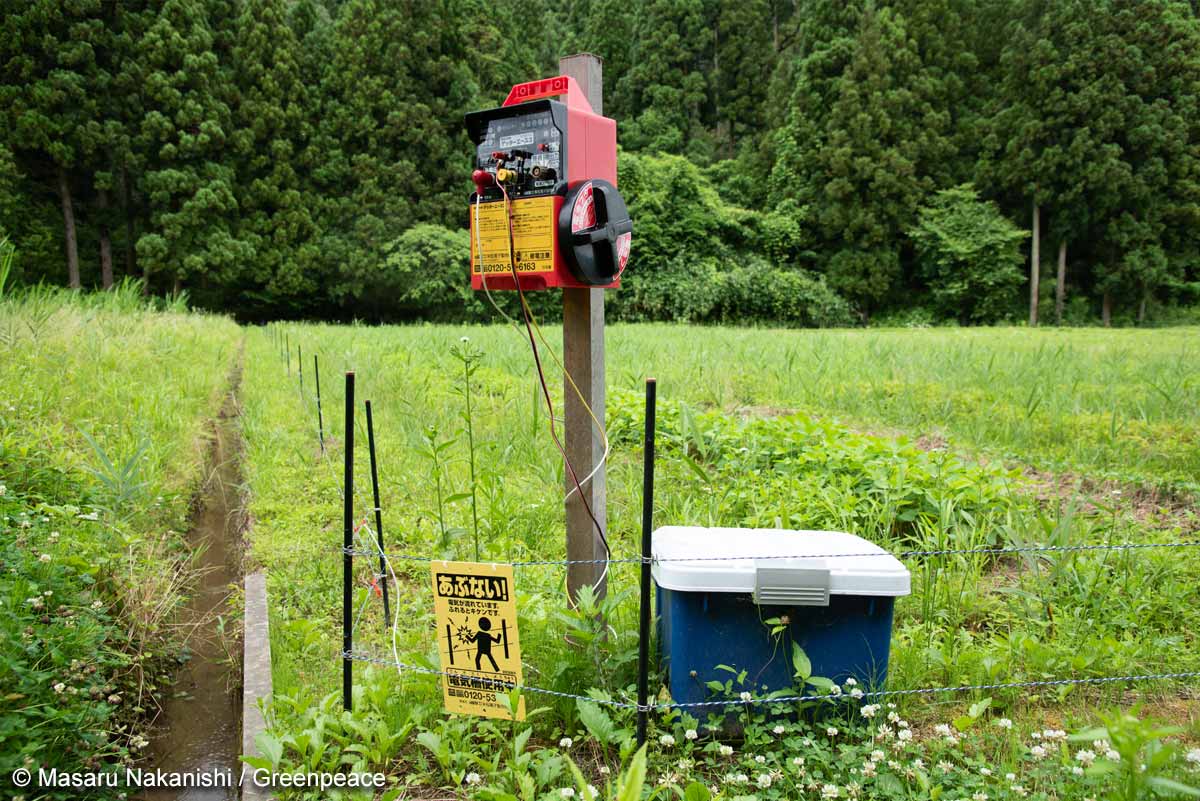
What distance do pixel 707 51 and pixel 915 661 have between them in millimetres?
30378

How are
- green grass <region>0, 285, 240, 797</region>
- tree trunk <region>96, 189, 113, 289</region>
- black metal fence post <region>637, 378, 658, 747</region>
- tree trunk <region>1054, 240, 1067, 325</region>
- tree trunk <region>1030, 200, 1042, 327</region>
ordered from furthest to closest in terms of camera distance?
tree trunk <region>1054, 240, 1067, 325</region>, tree trunk <region>1030, 200, 1042, 327</region>, tree trunk <region>96, 189, 113, 289</region>, green grass <region>0, 285, 240, 797</region>, black metal fence post <region>637, 378, 658, 747</region>

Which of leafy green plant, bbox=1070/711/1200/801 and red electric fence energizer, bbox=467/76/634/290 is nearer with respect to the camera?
leafy green plant, bbox=1070/711/1200/801

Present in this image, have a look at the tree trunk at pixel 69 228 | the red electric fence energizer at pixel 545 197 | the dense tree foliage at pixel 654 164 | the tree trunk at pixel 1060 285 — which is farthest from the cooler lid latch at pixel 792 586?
the tree trunk at pixel 1060 285

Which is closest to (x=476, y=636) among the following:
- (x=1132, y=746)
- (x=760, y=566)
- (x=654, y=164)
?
(x=760, y=566)

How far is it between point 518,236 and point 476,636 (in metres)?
1.11

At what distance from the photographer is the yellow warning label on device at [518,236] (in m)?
2.10

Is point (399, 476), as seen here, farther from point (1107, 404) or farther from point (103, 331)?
point (1107, 404)

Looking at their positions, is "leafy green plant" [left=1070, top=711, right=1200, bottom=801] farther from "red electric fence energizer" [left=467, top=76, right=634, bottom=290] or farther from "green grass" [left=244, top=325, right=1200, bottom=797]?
"red electric fence energizer" [left=467, top=76, right=634, bottom=290]

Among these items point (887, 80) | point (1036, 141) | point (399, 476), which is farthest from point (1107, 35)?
point (399, 476)

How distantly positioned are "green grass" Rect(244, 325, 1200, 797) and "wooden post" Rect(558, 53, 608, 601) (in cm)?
23

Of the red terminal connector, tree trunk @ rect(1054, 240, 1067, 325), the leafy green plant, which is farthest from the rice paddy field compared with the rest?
tree trunk @ rect(1054, 240, 1067, 325)

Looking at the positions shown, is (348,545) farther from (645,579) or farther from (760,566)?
(760,566)

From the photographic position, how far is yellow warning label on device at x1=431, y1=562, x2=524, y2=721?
194cm

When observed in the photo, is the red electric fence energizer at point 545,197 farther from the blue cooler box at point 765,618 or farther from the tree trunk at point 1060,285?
the tree trunk at point 1060,285
